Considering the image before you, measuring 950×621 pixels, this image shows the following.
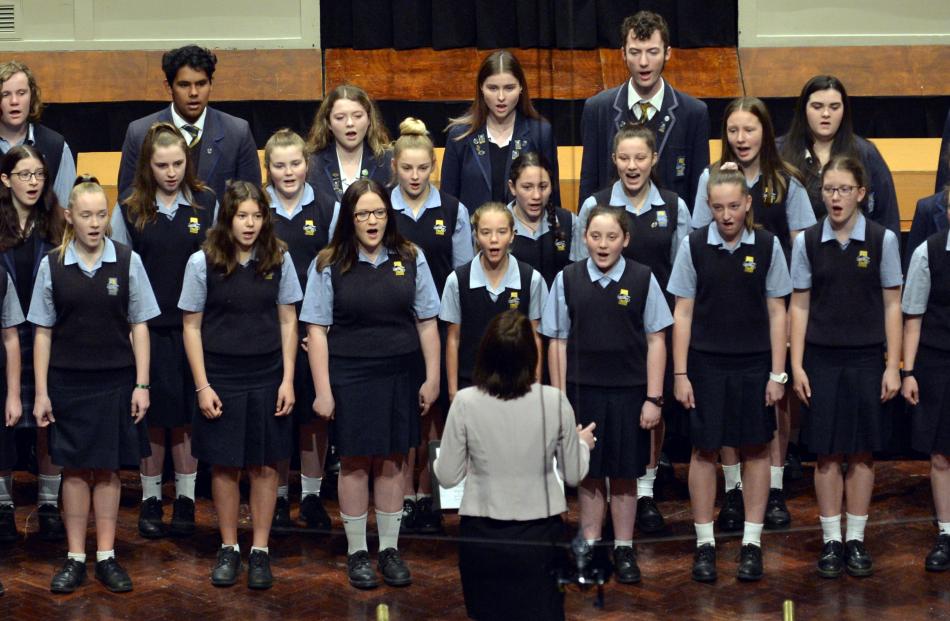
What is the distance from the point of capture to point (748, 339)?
411 centimetres

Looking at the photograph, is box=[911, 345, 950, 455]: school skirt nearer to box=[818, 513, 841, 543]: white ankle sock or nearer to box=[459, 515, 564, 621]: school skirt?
box=[818, 513, 841, 543]: white ankle sock

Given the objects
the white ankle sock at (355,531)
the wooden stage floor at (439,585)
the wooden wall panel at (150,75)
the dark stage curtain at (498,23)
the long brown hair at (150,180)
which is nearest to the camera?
the wooden stage floor at (439,585)

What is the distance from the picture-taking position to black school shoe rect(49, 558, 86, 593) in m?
3.98

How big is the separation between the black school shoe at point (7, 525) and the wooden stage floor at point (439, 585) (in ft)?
0.10

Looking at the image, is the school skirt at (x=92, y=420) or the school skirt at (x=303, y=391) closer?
the school skirt at (x=92, y=420)

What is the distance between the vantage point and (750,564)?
159 inches

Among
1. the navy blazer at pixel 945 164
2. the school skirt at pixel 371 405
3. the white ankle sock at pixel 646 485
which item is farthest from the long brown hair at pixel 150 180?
the navy blazer at pixel 945 164

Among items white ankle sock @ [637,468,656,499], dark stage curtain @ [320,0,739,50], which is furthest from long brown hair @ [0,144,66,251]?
dark stage curtain @ [320,0,739,50]

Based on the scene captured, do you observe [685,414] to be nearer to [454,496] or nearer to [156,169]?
[454,496]

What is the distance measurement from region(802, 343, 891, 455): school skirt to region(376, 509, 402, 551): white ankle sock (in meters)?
1.16

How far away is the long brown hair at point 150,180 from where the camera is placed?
4250 millimetres

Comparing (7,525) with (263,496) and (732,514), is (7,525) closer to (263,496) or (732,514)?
(263,496)

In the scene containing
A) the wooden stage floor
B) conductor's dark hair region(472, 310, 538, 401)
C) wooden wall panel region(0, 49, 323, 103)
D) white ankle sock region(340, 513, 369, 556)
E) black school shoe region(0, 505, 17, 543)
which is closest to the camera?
conductor's dark hair region(472, 310, 538, 401)

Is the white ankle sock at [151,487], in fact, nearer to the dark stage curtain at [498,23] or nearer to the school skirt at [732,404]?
the school skirt at [732,404]
